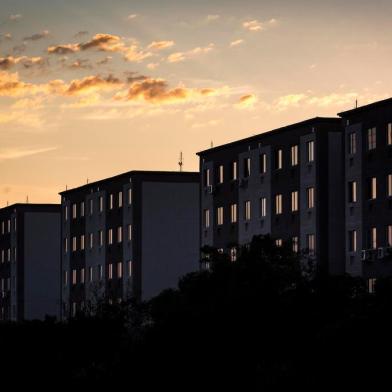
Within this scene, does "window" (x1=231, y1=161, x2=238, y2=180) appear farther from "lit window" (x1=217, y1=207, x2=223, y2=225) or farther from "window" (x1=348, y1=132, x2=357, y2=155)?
"window" (x1=348, y1=132, x2=357, y2=155)

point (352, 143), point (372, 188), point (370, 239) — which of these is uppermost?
point (352, 143)

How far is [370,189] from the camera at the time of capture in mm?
66000

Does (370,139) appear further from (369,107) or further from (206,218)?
(206,218)

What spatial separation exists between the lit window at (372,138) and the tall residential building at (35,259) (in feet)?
191

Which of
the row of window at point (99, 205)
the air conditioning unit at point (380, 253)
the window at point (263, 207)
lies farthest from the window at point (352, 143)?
the row of window at point (99, 205)

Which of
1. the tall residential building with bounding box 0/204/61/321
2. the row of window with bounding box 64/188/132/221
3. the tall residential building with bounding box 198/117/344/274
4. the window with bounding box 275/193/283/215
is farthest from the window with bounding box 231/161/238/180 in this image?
the tall residential building with bounding box 0/204/61/321

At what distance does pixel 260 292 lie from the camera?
1777 inches

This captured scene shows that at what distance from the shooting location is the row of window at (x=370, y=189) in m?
64.4

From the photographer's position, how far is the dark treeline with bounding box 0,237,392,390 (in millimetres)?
32844

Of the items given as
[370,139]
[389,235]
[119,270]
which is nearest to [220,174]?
[370,139]

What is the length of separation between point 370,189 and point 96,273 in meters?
37.4

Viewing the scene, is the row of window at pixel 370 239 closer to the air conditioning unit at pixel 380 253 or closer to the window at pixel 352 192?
the air conditioning unit at pixel 380 253

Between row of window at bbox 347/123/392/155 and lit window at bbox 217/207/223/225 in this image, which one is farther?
lit window at bbox 217/207/223/225

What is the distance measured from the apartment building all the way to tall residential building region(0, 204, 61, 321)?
56230mm
